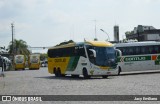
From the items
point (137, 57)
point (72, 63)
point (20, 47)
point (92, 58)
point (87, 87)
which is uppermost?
point (20, 47)

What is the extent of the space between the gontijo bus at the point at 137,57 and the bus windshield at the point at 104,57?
244 inches

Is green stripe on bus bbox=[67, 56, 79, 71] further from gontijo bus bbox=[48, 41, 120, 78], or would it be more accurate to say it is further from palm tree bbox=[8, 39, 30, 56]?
palm tree bbox=[8, 39, 30, 56]

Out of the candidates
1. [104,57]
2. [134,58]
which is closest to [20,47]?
[134,58]

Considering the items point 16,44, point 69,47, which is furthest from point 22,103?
point 16,44

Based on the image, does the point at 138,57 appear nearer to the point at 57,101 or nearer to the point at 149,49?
the point at 149,49

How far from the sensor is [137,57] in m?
37.1

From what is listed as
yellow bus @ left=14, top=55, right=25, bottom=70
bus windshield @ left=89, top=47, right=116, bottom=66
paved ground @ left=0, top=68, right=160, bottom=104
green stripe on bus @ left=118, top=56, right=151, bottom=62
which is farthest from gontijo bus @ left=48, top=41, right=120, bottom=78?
yellow bus @ left=14, top=55, right=25, bottom=70

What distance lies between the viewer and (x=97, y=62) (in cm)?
3020

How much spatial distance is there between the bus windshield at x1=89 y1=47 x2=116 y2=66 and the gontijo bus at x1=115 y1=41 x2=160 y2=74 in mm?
6196

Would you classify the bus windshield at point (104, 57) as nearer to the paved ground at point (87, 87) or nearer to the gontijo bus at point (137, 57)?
A: the paved ground at point (87, 87)

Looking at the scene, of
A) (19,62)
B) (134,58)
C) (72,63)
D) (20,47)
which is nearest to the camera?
(72,63)

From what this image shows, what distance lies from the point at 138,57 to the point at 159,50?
2406 millimetres

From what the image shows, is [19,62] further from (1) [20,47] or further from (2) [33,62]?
(1) [20,47]

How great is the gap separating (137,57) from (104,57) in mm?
7586
